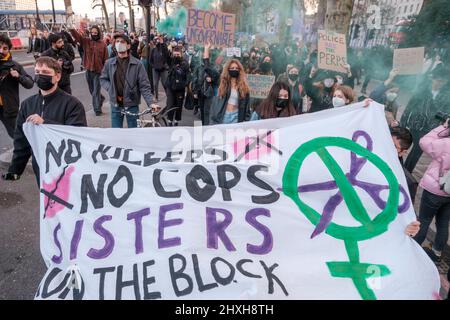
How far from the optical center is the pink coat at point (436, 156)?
302cm

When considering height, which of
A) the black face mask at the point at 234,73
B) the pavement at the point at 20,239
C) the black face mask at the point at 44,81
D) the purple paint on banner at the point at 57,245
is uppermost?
the black face mask at the point at 44,81

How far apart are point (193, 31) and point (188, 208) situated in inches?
212

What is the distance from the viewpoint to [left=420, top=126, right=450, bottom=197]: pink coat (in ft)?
9.92

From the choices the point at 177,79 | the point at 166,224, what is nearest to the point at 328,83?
the point at 177,79

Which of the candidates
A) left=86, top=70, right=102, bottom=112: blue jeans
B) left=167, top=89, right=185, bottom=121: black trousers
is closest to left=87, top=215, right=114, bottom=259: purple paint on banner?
left=167, top=89, right=185, bottom=121: black trousers

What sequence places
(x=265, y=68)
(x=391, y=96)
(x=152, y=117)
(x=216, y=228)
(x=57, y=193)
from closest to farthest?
(x=216, y=228) < (x=57, y=193) < (x=391, y=96) < (x=152, y=117) < (x=265, y=68)

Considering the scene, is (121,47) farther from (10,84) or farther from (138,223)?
(138,223)

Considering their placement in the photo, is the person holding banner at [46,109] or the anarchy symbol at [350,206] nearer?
the anarchy symbol at [350,206]

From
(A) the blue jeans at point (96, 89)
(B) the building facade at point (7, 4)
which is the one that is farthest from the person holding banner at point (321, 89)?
(B) the building facade at point (7, 4)

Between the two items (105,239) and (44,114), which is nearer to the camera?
(105,239)

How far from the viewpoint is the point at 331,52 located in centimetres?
555

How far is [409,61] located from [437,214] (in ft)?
9.31

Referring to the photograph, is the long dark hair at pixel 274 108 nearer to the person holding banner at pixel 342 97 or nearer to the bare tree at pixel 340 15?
the person holding banner at pixel 342 97

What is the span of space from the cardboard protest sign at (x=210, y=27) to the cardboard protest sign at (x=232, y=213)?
15.3ft
